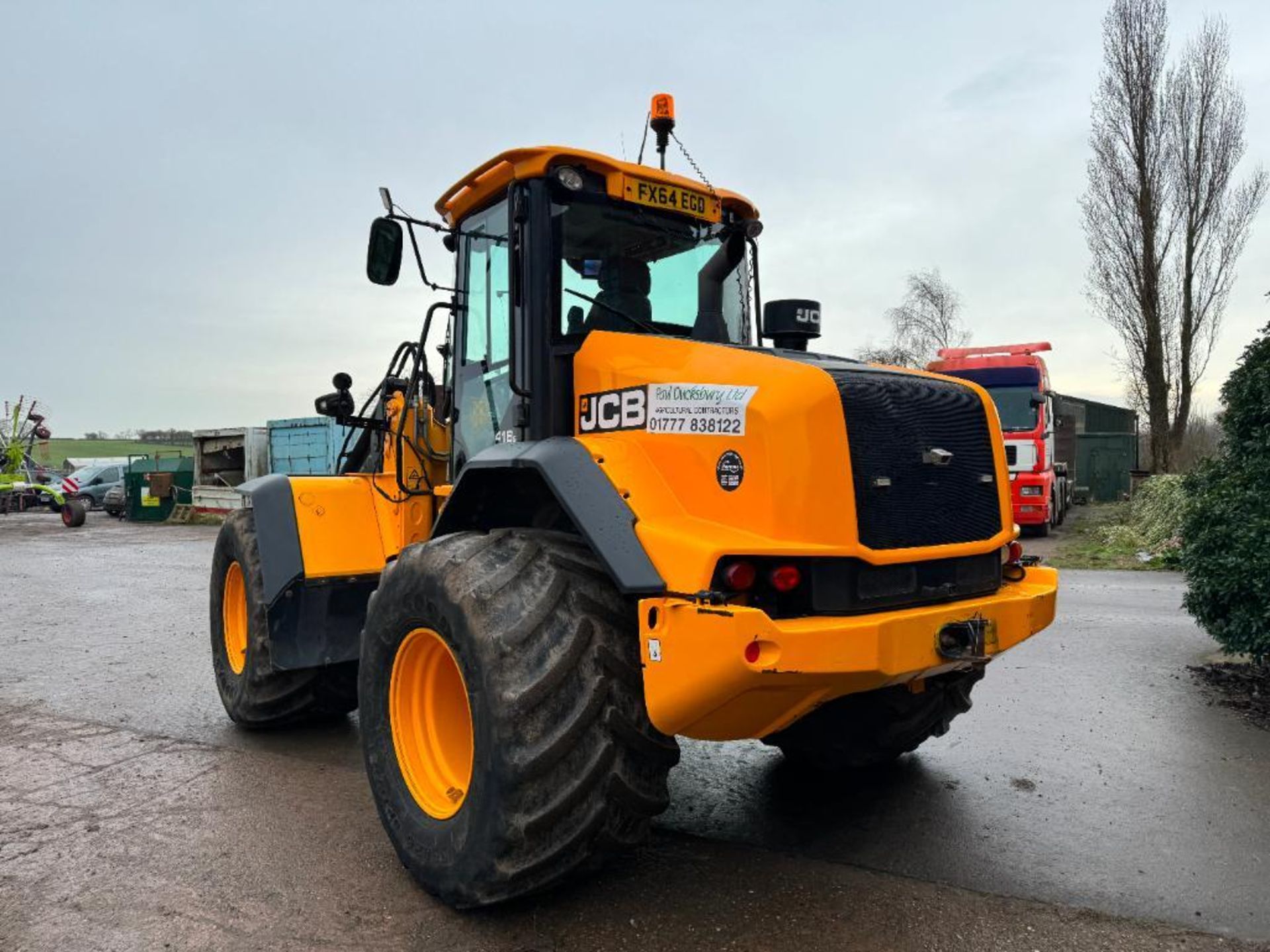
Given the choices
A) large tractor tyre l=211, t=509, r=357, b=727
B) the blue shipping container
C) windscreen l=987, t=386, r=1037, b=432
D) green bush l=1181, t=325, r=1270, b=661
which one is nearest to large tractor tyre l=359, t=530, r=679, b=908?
large tractor tyre l=211, t=509, r=357, b=727

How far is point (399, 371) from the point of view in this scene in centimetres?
499

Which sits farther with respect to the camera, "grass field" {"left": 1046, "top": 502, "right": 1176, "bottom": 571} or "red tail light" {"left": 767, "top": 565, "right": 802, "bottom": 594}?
"grass field" {"left": 1046, "top": 502, "right": 1176, "bottom": 571}

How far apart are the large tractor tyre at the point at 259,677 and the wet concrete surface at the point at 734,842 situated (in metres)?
0.15

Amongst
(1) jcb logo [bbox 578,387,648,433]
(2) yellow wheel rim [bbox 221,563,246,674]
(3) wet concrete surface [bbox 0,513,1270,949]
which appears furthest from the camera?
(2) yellow wheel rim [bbox 221,563,246,674]

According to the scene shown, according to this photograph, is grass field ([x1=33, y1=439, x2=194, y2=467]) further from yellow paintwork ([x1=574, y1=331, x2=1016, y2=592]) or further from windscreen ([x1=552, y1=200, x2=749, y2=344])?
yellow paintwork ([x1=574, y1=331, x2=1016, y2=592])

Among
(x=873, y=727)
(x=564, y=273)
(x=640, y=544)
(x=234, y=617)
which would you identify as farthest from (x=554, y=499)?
(x=234, y=617)

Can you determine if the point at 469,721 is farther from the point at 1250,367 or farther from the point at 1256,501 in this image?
the point at 1250,367

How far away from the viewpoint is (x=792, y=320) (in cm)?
390

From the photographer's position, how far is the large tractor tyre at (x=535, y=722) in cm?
290

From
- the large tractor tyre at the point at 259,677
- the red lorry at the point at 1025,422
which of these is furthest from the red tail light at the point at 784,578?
the red lorry at the point at 1025,422

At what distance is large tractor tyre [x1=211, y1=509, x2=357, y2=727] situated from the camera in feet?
16.8

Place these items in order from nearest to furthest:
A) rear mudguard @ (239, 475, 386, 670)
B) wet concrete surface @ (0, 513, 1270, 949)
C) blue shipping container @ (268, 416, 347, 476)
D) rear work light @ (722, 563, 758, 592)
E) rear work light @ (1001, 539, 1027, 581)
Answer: rear work light @ (722, 563, 758, 592)
wet concrete surface @ (0, 513, 1270, 949)
rear work light @ (1001, 539, 1027, 581)
rear mudguard @ (239, 475, 386, 670)
blue shipping container @ (268, 416, 347, 476)

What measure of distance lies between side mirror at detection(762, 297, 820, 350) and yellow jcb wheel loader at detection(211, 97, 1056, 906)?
1 cm

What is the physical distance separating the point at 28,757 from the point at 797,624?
14.3ft
